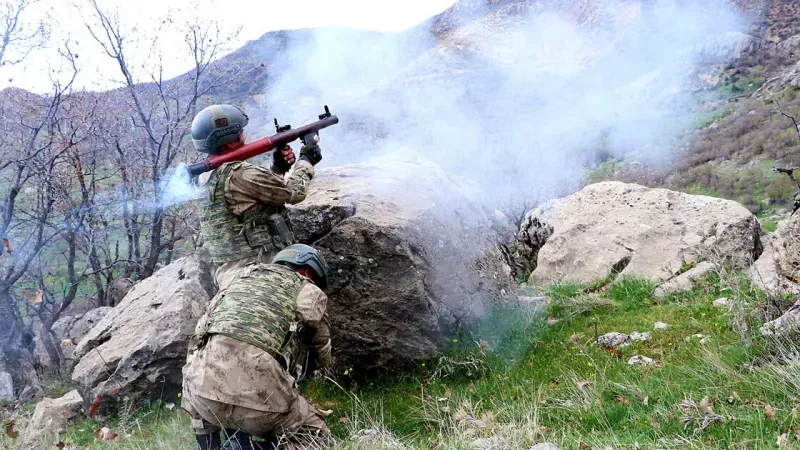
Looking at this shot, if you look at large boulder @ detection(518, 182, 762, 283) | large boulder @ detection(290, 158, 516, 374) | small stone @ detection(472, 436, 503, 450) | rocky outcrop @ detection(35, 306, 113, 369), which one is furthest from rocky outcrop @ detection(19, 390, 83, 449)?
large boulder @ detection(518, 182, 762, 283)

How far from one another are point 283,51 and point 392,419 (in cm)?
1495

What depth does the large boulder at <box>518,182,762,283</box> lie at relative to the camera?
23.2ft

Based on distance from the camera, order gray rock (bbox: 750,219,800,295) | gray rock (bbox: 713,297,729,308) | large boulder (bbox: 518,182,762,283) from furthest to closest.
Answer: large boulder (bbox: 518,182,762,283), gray rock (bbox: 713,297,729,308), gray rock (bbox: 750,219,800,295)

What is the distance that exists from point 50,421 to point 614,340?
526cm

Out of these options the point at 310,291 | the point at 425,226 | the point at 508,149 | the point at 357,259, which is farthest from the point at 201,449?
the point at 508,149

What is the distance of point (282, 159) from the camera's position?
16.7 feet

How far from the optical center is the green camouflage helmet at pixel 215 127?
477 cm

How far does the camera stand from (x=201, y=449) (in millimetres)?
4082

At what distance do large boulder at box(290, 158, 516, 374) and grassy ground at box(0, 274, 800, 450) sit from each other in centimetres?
22

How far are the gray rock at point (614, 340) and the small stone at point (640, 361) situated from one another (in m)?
0.35

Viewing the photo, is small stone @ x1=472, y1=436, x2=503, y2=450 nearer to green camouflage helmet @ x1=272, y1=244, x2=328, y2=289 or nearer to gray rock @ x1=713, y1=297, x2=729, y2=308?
green camouflage helmet @ x1=272, y1=244, x2=328, y2=289

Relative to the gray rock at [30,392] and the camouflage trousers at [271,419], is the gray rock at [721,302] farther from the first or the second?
the gray rock at [30,392]

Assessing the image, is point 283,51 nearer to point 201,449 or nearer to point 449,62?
point 449,62

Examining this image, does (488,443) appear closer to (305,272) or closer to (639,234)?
(305,272)
